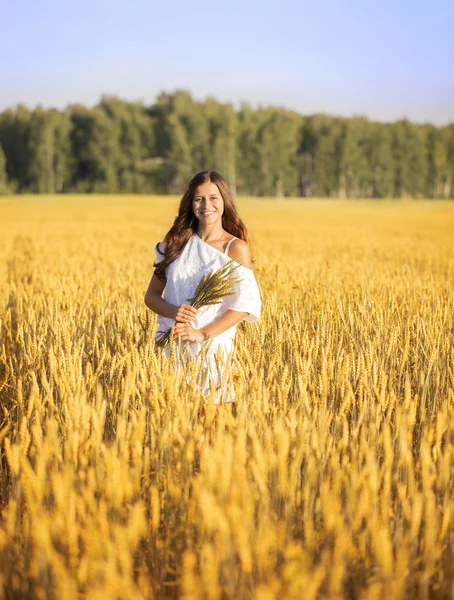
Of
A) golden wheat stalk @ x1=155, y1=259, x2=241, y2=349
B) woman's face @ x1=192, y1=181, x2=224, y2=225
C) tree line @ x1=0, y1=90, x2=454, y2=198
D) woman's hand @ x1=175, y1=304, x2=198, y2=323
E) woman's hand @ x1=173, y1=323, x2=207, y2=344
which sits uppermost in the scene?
tree line @ x1=0, y1=90, x2=454, y2=198

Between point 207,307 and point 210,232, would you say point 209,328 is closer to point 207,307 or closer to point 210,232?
point 207,307

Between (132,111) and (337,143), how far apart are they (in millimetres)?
20657

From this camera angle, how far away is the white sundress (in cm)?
280

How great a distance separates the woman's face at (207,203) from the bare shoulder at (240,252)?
0.48 feet

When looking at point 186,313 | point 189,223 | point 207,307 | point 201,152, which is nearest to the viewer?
point 186,313

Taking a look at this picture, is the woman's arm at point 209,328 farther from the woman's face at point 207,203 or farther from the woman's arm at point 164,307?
A: the woman's face at point 207,203

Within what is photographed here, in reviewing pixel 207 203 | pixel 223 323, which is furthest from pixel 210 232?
pixel 223 323

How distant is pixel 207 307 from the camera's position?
288 cm

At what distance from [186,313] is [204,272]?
280 mm

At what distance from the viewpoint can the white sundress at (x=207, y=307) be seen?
2.80 metres

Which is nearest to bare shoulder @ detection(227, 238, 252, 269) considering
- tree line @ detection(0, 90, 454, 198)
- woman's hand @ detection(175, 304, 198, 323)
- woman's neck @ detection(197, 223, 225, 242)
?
woman's neck @ detection(197, 223, 225, 242)

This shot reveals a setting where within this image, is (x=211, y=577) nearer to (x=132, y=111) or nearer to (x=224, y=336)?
(x=224, y=336)

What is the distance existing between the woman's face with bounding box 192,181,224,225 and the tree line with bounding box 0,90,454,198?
55.0 meters

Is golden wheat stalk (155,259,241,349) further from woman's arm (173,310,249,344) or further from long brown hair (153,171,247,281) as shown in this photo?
long brown hair (153,171,247,281)
